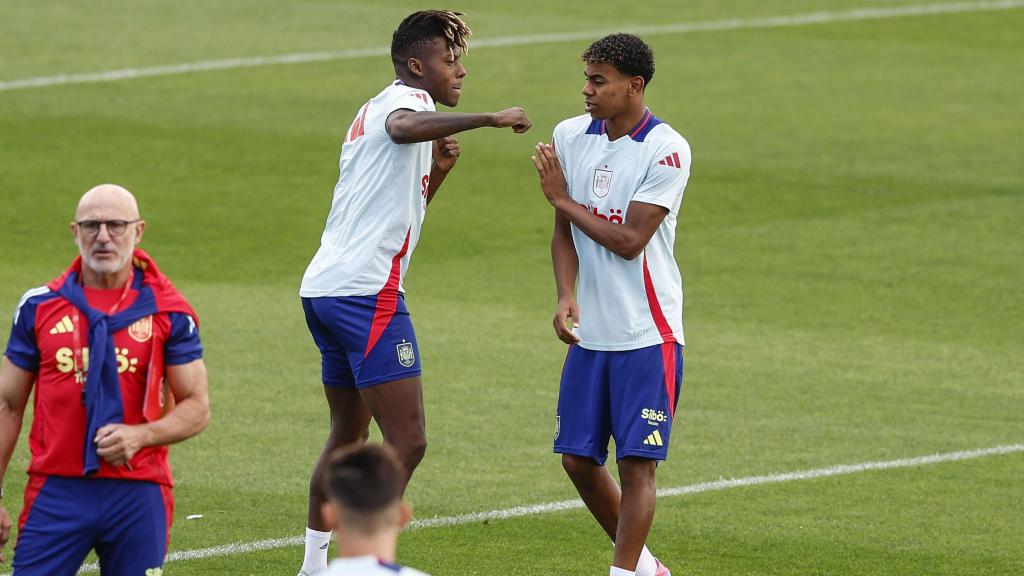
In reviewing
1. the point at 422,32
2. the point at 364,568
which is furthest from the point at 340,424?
the point at 364,568

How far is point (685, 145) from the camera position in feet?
27.6

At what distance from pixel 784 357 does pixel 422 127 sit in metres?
6.84

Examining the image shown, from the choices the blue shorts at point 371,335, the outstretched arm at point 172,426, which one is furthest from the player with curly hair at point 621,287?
the outstretched arm at point 172,426

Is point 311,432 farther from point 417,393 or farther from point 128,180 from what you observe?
point 128,180

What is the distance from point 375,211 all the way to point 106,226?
7.69ft

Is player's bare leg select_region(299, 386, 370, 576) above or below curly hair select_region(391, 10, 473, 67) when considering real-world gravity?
below

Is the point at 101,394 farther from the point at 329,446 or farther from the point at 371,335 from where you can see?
the point at 329,446

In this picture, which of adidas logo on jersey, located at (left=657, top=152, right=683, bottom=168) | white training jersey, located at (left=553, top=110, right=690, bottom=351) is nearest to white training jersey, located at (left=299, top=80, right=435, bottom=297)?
white training jersey, located at (left=553, top=110, right=690, bottom=351)

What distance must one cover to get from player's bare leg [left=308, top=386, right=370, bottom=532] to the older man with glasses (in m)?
2.30

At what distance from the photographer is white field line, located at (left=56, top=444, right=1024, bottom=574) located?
934 cm

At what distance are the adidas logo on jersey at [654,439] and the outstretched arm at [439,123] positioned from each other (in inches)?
57.7

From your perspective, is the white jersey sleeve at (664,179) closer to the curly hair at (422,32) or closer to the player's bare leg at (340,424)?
the curly hair at (422,32)

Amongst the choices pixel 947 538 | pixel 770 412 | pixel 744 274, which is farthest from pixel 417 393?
pixel 744 274

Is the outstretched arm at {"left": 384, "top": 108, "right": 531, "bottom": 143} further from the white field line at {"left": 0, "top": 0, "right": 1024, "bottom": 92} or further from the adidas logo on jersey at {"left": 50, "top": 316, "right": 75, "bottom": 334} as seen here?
the white field line at {"left": 0, "top": 0, "right": 1024, "bottom": 92}
